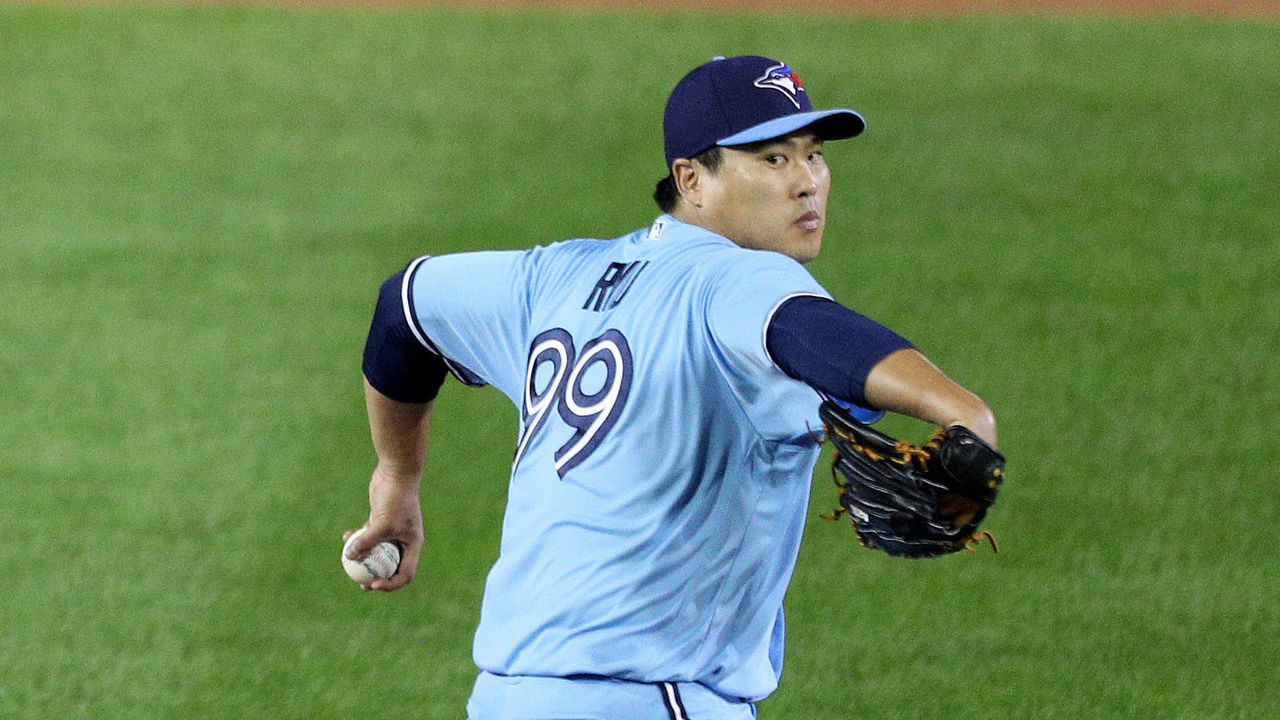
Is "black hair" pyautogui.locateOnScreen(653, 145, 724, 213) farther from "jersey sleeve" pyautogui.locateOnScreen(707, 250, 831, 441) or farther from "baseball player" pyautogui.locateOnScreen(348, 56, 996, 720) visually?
"jersey sleeve" pyautogui.locateOnScreen(707, 250, 831, 441)

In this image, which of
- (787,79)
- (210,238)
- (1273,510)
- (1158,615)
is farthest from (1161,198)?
(787,79)

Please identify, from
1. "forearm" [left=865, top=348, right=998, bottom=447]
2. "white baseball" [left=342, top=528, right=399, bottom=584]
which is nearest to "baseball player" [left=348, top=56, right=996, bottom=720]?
"forearm" [left=865, top=348, right=998, bottom=447]

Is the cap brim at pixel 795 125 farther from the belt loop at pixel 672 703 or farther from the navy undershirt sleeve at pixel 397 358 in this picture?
the belt loop at pixel 672 703

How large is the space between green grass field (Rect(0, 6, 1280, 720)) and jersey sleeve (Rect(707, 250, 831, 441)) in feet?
10.7

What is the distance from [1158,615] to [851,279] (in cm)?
404

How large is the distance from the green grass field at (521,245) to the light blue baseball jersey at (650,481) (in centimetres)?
288

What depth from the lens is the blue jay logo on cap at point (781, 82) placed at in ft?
10.8

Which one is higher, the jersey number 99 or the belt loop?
the jersey number 99

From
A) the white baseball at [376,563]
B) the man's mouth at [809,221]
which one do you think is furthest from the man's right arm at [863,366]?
the white baseball at [376,563]

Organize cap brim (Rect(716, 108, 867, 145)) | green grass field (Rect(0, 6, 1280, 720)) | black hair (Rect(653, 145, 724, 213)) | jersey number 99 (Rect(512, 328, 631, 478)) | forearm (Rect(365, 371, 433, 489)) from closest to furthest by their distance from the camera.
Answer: jersey number 99 (Rect(512, 328, 631, 478)), cap brim (Rect(716, 108, 867, 145)), black hair (Rect(653, 145, 724, 213)), forearm (Rect(365, 371, 433, 489)), green grass field (Rect(0, 6, 1280, 720))

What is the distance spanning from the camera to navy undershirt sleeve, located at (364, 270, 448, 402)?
12.0ft

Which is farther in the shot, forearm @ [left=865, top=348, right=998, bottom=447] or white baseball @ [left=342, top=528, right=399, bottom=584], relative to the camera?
white baseball @ [left=342, top=528, right=399, bottom=584]

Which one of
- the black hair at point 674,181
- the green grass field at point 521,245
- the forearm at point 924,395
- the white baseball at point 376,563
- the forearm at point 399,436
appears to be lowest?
the green grass field at point 521,245

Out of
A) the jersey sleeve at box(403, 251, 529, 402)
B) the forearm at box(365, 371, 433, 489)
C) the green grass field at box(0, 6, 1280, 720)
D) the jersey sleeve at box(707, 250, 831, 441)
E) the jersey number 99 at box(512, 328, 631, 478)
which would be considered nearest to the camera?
the jersey sleeve at box(707, 250, 831, 441)
